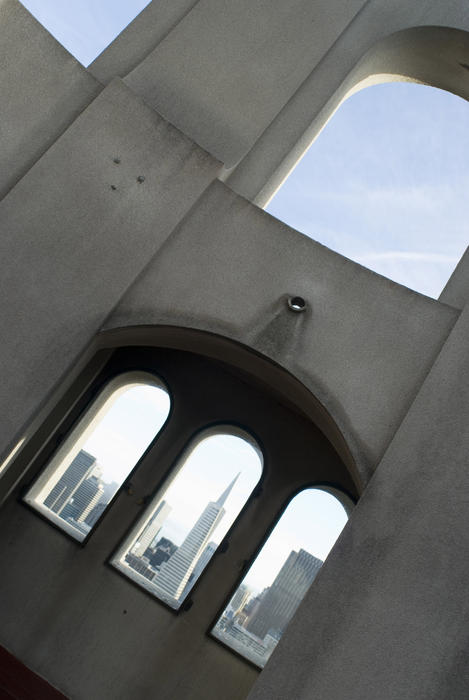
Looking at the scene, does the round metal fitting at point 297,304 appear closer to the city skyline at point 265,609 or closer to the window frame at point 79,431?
the window frame at point 79,431

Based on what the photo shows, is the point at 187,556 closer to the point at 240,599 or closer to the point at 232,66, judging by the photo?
the point at 240,599

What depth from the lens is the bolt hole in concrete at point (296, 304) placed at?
618cm

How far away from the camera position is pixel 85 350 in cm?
610

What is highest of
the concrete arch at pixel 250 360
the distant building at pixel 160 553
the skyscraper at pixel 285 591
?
the concrete arch at pixel 250 360

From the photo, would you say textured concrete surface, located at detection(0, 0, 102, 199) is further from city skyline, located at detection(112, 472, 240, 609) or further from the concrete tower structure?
city skyline, located at detection(112, 472, 240, 609)

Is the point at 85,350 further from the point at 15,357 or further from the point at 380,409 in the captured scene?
the point at 380,409

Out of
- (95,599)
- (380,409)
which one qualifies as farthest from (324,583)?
(95,599)

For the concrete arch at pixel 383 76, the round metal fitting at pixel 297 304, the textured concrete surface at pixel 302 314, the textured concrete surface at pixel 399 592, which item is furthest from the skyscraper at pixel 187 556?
the concrete arch at pixel 383 76

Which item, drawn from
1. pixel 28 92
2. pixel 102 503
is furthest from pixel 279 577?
pixel 28 92

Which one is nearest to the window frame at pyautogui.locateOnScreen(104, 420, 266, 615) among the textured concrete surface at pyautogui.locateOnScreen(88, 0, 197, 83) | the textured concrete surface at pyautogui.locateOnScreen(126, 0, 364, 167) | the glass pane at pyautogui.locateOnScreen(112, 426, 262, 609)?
the glass pane at pyautogui.locateOnScreen(112, 426, 262, 609)

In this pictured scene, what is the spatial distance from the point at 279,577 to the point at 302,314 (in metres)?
4.27

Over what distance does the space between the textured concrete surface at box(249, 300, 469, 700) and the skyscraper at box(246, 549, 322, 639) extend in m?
3.85

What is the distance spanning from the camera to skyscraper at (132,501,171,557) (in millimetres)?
8883

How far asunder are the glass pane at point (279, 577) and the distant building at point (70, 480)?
2.74m
